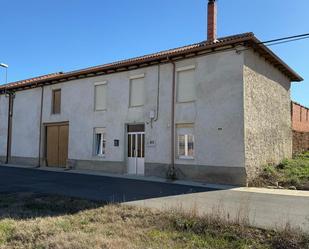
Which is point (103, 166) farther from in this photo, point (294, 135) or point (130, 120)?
point (294, 135)

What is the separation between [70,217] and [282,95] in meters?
15.1

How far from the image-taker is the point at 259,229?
6.83 m

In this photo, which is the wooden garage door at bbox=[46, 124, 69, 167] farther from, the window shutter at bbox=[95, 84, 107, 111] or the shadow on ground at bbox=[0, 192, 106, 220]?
the shadow on ground at bbox=[0, 192, 106, 220]

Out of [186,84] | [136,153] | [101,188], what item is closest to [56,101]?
[136,153]

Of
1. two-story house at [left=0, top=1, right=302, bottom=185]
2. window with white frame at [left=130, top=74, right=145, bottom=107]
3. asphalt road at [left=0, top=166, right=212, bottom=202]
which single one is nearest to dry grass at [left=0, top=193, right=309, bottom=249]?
asphalt road at [left=0, top=166, right=212, bottom=202]

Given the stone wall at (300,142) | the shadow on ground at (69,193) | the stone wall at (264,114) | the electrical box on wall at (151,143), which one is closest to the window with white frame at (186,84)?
the electrical box on wall at (151,143)

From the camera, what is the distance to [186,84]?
17.0 meters

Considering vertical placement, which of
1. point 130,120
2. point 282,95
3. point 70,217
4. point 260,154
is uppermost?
point 282,95

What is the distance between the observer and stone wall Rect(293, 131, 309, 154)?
22.1 metres

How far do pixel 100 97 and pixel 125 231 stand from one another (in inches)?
564

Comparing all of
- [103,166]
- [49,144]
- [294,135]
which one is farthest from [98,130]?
[294,135]

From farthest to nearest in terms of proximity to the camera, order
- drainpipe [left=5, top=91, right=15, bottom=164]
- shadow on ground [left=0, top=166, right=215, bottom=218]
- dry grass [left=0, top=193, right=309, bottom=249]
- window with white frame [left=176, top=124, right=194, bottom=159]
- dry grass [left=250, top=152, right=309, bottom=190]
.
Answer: drainpipe [left=5, top=91, right=15, bottom=164], window with white frame [left=176, top=124, right=194, bottom=159], dry grass [left=250, top=152, right=309, bottom=190], shadow on ground [left=0, top=166, right=215, bottom=218], dry grass [left=0, top=193, right=309, bottom=249]

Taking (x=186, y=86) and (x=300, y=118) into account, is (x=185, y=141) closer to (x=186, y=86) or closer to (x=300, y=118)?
(x=186, y=86)

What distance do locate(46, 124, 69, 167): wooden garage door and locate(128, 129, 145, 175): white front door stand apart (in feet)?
16.0
